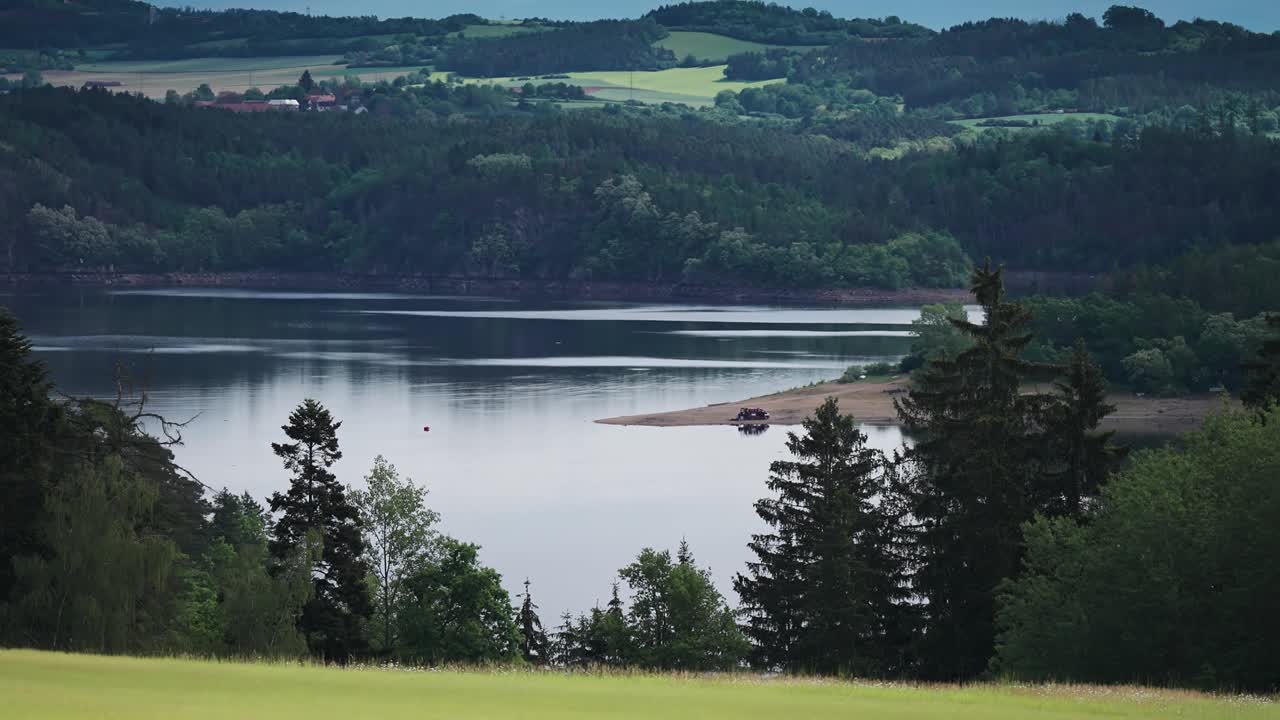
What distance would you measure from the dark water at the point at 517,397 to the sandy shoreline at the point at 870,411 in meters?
2.75

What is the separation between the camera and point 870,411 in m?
99.3

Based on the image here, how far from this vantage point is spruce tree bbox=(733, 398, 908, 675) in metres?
38.3

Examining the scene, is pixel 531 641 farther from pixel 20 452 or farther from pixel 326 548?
pixel 20 452

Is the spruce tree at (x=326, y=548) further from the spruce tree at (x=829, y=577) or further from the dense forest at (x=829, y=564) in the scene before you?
the spruce tree at (x=829, y=577)

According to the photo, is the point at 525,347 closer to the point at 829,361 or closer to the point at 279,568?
the point at 829,361

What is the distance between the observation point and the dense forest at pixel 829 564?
31.5 meters

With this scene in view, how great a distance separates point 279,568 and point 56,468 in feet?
15.8

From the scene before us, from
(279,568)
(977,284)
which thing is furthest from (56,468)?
(977,284)

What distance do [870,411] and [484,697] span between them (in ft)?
251

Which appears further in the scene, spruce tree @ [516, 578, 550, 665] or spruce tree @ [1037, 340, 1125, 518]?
spruce tree @ [516, 578, 550, 665]

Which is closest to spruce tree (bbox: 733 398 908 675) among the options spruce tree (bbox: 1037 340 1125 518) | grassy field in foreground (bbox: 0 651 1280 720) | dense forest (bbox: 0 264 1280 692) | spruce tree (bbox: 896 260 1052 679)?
dense forest (bbox: 0 264 1280 692)

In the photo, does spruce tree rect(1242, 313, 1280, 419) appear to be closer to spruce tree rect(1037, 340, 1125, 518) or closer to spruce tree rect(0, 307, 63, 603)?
spruce tree rect(1037, 340, 1125, 518)

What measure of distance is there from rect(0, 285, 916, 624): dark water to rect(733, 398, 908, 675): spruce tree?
12.7 meters

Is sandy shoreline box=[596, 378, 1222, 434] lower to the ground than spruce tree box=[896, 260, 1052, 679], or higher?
lower
